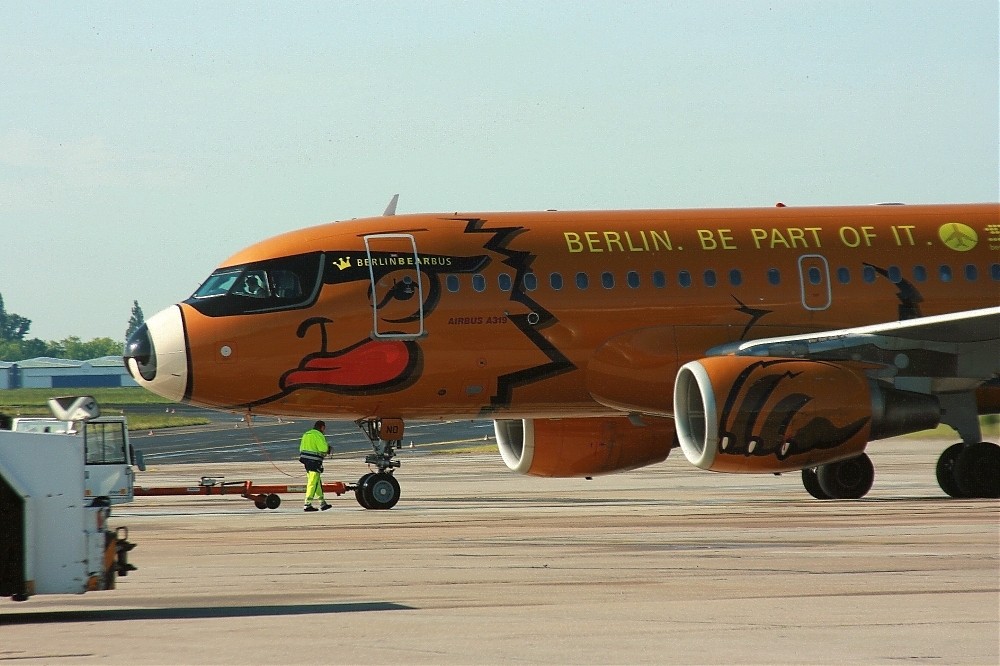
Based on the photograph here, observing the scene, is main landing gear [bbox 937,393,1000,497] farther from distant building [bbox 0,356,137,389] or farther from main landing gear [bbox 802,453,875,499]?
distant building [bbox 0,356,137,389]

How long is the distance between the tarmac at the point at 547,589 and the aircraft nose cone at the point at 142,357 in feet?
6.78

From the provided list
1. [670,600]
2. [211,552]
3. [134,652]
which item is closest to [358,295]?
[211,552]

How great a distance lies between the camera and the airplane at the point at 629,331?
67.2ft

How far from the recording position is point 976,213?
Answer: 24.2m

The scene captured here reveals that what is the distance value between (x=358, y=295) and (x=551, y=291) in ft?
9.20

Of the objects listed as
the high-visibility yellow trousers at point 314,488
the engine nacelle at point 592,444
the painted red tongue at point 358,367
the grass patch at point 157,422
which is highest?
the painted red tongue at point 358,367

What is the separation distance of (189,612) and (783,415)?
10.7 m

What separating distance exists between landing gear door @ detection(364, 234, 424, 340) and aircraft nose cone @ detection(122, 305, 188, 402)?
2721 millimetres

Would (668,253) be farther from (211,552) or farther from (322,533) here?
(211,552)

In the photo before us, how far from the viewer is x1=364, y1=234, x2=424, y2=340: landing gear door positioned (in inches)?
858

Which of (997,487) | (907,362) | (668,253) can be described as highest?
(668,253)

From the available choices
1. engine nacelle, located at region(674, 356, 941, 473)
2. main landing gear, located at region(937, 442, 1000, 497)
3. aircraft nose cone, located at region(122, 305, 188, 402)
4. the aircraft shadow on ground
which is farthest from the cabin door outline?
the aircraft shadow on ground

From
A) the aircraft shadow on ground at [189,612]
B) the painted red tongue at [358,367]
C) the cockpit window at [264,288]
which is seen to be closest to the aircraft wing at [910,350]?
the painted red tongue at [358,367]

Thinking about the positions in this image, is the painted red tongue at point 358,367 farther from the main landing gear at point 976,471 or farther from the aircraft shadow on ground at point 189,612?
the aircraft shadow on ground at point 189,612
